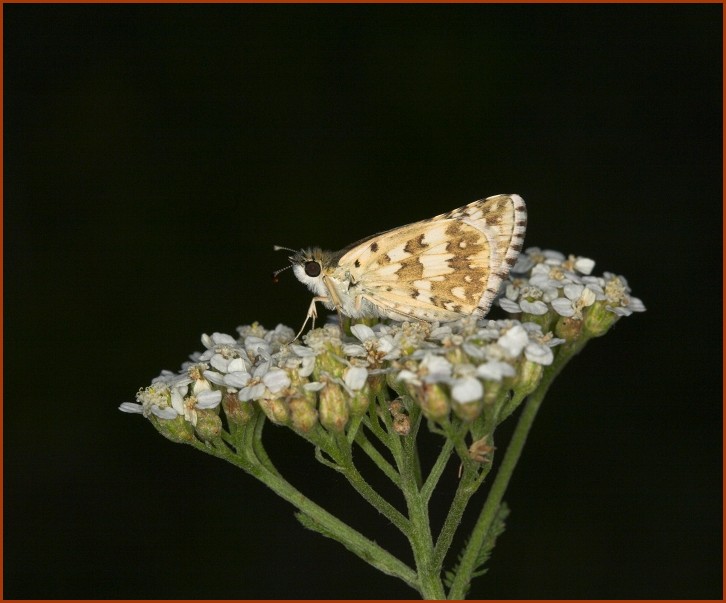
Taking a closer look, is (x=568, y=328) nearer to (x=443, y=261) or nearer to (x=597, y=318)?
(x=597, y=318)

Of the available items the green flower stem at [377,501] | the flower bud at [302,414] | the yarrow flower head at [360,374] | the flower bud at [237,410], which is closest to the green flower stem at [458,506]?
the green flower stem at [377,501]

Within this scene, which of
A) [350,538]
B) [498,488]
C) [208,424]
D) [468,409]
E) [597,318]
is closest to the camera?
[468,409]

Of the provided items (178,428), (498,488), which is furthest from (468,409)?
(178,428)

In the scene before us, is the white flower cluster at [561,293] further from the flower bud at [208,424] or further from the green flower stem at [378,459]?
the flower bud at [208,424]

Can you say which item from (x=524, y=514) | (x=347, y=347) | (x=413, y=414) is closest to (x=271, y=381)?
(x=347, y=347)

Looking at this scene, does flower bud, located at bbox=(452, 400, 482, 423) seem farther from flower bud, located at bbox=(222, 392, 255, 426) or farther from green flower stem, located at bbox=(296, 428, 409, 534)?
flower bud, located at bbox=(222, 392, 255, 426)

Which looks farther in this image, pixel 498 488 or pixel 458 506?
pixel 498 488
